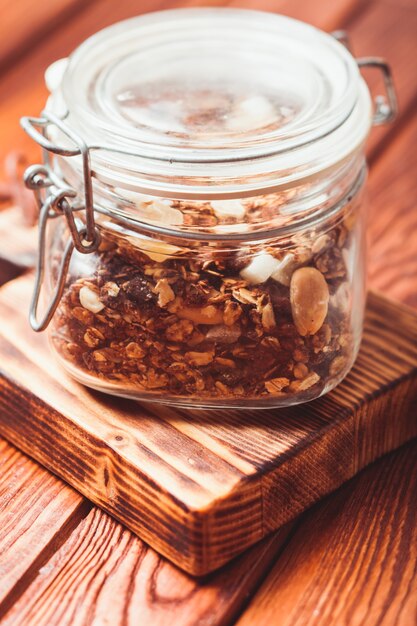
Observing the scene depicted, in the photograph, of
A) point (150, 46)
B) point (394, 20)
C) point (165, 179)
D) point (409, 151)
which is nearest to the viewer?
point (165, 179)

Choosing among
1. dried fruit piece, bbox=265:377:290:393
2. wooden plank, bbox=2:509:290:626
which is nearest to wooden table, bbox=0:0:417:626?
wooden plank, bbox=2:509:290:626

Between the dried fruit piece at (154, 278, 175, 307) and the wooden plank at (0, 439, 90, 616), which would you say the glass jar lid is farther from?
the wooden plank at (0, 439, 90, 616)

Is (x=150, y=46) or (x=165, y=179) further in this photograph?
(x=150, y=46)

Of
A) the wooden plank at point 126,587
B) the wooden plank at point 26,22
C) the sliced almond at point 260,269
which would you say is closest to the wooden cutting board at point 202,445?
the wooden plank at point 126,587

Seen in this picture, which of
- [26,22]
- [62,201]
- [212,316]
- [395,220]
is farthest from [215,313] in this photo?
[26,22]

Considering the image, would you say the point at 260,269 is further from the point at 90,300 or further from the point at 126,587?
the point at 126,587

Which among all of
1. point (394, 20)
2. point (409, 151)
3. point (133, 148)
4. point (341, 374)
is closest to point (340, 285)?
point (341, 374)

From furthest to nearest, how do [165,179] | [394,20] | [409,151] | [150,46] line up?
[394,20] → [409,151] → [150,46] → [165,179]

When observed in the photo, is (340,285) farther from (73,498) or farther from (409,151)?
(409,151)
